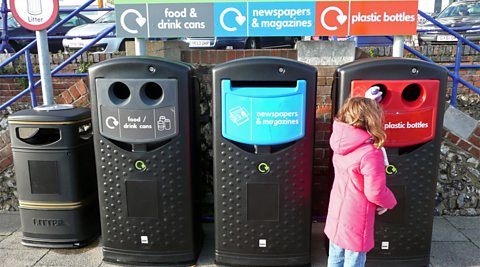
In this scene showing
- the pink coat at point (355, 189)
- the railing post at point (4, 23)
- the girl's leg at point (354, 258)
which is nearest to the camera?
the pink coat at point (355, 189)

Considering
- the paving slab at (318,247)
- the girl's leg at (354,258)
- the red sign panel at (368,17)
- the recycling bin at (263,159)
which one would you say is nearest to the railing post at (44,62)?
the recycling bin at (263,159)

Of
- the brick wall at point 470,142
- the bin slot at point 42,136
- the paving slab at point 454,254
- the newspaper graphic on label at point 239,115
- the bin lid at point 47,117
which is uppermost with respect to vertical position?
the newspaper graphic on label at point 239,115

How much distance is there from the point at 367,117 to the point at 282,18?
5.12 feet

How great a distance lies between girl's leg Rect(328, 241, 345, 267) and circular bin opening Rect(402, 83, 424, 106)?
3.54 feet

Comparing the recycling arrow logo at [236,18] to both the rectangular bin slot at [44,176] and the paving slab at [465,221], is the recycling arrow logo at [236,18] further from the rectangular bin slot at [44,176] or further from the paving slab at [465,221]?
the paving slab at [465,221]

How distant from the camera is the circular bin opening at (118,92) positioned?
2.85 metres

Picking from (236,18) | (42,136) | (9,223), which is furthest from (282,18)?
(9,223)

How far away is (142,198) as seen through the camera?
297 centimetres

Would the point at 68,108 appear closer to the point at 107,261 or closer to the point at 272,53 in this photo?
the point at 107,261

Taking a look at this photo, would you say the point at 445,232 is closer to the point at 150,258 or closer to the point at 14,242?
the point at 150,258

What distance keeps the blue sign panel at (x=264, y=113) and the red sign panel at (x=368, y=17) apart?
986 mm

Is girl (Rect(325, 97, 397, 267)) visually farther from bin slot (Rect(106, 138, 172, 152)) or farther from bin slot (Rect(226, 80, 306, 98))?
bin slot (Rect(106, 138, 172, 152))

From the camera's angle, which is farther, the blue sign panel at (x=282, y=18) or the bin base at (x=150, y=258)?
the blue sign panel at (x=282, y=18)

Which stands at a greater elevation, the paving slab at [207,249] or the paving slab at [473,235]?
the paving slab at [473,235]
